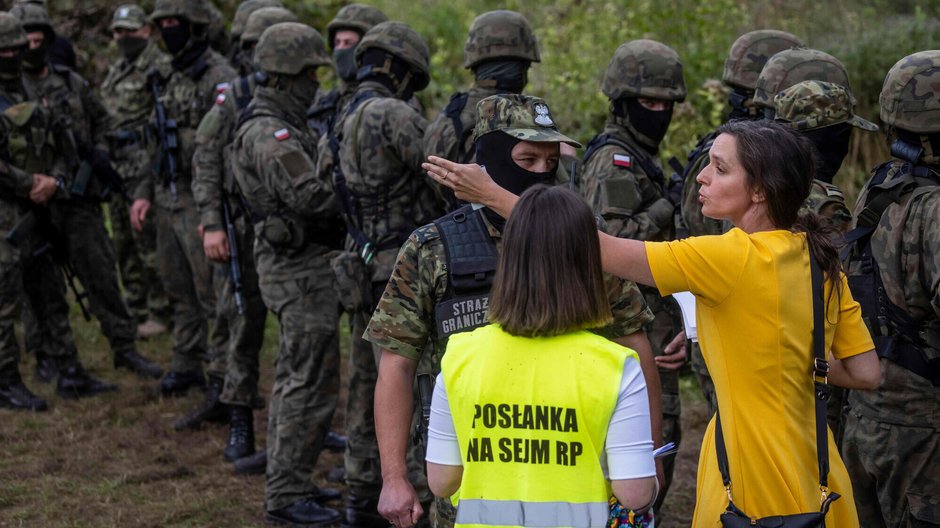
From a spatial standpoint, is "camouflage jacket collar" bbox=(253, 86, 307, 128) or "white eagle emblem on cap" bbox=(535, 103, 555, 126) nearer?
"white eagle emblem on cap" bbox=(535, 103, 555, 126)

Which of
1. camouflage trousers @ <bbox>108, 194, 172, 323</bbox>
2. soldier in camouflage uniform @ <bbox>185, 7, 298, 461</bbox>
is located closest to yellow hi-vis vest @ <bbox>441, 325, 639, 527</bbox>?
soldier in camouflage uniform @ <bbox>185, 7, 298, 461</bbox>

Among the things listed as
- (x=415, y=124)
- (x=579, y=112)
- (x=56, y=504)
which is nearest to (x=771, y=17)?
(x=579, y=112)

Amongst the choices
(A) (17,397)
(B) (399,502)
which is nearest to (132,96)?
(A) (17,397)

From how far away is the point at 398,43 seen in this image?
18.2ft

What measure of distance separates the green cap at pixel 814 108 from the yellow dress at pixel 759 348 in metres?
1.19

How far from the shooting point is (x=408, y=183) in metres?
5.29

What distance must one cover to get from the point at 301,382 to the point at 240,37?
3208 mm

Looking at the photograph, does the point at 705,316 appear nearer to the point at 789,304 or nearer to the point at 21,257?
the point at 789,304

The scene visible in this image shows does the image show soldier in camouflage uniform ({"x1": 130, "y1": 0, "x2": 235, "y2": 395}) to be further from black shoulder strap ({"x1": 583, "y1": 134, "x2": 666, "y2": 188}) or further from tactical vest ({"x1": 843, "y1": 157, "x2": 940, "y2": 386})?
tactical vest ({"x1": 843, "y1": 157, "x2": 940, "y2": 386})

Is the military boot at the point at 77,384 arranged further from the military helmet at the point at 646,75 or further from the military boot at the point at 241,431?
the military helmet at the point at 646,75

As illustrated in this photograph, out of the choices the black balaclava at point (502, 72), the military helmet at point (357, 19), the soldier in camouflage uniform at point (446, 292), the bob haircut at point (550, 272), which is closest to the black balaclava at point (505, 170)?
the soldier in camouflage uniform at point (446, 292)

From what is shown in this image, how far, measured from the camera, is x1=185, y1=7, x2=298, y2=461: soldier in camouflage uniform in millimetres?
6684

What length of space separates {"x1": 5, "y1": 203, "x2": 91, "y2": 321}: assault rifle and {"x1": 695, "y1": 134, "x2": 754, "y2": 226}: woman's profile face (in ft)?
19.2

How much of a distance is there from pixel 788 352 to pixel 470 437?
0.92m
